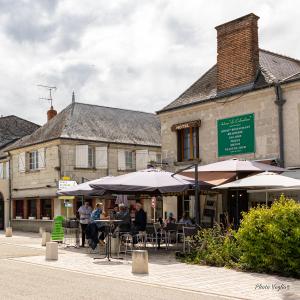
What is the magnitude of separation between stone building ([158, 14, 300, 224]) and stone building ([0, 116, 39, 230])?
1638 centimetres

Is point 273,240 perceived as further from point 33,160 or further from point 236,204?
point 33,160

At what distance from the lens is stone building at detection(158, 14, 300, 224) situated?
56.2ft

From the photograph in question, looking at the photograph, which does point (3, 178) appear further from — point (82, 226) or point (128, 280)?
point (128, 280)

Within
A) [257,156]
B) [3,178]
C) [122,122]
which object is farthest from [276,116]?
[3,178]

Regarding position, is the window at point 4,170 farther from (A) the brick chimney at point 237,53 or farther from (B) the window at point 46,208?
(A) the brick chimney at point 237,53

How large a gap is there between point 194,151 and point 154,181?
5769 millimetres

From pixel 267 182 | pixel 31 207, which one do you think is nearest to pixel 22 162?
pixel 31 207

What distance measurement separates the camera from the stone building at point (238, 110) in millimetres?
17125

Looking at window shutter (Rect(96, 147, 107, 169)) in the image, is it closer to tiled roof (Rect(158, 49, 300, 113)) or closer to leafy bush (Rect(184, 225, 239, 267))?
tiled roof (Rect(158, 49, 300, 113))

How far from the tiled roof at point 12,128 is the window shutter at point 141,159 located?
11.8 metres

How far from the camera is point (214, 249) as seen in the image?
13.0m

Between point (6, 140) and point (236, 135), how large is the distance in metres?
25.2

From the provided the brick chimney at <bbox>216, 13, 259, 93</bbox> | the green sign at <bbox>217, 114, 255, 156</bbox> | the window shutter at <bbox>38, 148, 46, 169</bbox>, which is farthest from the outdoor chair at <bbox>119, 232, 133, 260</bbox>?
the window shutter at <bbox>38, 148, 46, 169</bbox>

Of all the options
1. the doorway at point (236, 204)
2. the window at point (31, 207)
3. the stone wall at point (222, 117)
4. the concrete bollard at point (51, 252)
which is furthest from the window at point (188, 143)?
the window at point (31, 207)
